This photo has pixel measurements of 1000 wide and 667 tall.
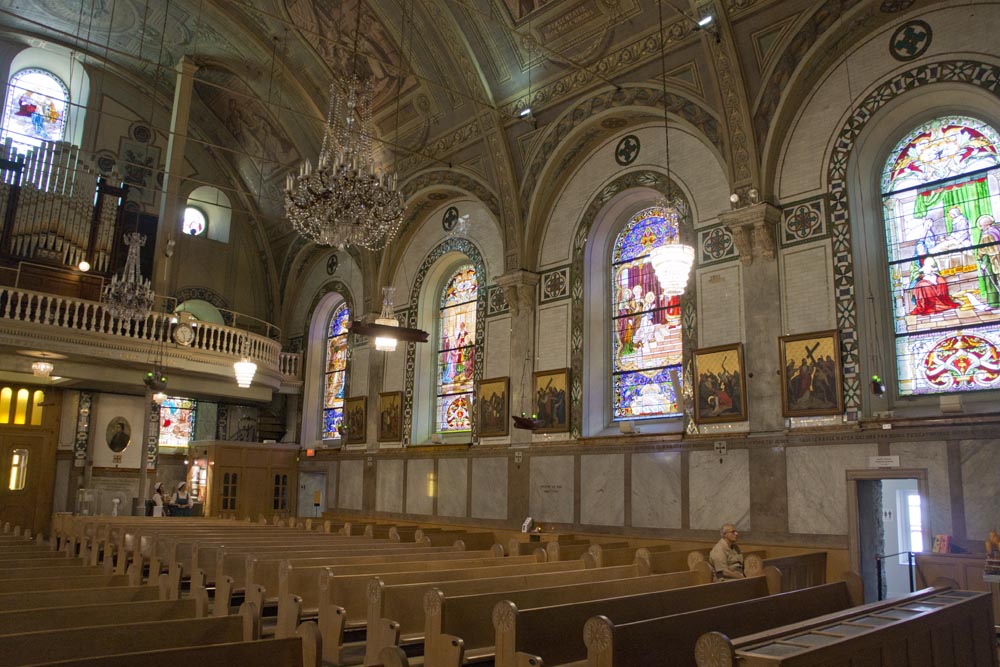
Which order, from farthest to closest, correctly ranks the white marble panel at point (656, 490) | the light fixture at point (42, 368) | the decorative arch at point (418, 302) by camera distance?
the decorative arch at point (418, 302) < the light fixture at point (42, 368) < the white marble panel at point (656, 490)

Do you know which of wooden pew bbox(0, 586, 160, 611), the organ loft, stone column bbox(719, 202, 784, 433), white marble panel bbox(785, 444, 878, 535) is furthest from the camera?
stone column bbox(719, 202, 784, 433)

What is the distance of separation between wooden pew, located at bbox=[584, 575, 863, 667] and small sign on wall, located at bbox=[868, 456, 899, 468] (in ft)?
15.5

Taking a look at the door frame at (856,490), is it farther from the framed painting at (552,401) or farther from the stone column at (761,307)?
the framed painting at (552,401)

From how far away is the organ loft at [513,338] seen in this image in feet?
17.4

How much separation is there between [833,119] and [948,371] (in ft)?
13.5

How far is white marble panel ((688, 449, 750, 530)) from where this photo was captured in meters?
11.2

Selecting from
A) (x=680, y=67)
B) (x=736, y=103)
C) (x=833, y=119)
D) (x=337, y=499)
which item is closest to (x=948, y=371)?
(x=833, y=119)

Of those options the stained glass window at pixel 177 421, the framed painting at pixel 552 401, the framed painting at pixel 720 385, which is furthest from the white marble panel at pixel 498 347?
the stained glass window at pixel 177 421

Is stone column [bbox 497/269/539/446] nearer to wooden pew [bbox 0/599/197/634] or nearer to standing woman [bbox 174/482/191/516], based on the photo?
standing woman [bbox 174/482/191/516]

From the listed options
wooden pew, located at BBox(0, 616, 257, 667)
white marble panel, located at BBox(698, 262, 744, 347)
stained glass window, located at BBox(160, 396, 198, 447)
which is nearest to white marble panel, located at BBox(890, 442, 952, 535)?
white marble panel, located at BBox(698, 262, 744, 347)

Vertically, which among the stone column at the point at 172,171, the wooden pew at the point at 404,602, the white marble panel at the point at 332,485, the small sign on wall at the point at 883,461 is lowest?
the wooden pew at the point at 404,602

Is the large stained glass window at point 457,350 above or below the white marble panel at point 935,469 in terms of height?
above

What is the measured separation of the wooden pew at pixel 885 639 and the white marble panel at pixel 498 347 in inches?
431

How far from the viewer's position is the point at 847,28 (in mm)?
10945
